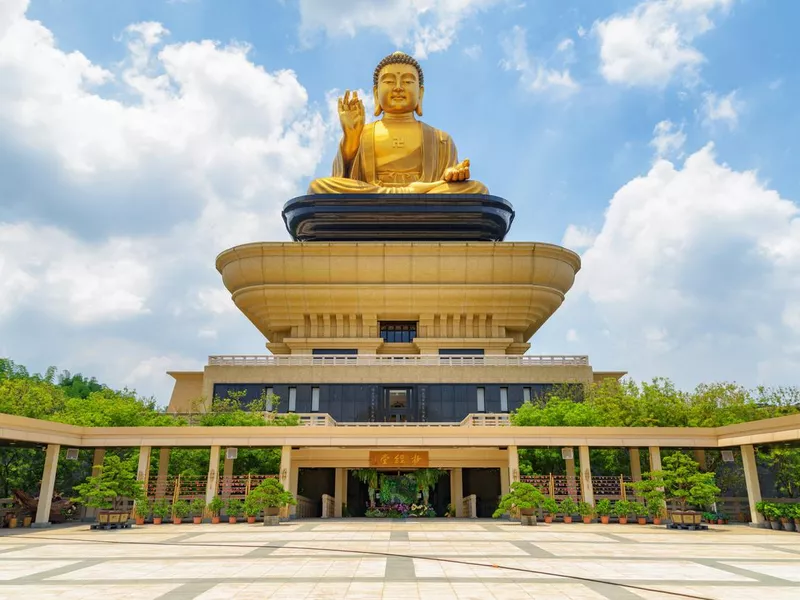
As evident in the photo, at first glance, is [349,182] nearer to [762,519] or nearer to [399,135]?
[399,135]

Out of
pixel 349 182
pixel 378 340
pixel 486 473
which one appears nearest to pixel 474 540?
pixel 486 473

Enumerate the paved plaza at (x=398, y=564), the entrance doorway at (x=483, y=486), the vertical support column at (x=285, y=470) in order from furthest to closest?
the entrance doorway at (x=483, y=486), the vertical support column at (x=285, y=470), the paved plaza at (x=398, y=564)

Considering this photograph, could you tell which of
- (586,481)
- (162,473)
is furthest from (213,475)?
(586,481)

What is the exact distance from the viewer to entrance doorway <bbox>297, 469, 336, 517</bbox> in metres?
33.7

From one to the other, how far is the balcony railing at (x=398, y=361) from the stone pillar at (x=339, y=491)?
8.57 metres

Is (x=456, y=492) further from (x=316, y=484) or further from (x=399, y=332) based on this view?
(x=399, y=332)

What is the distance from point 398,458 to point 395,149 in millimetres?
34261

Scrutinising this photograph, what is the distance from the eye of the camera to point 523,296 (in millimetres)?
47406

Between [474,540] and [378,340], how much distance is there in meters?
29.2

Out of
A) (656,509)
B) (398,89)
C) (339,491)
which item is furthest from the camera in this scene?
(398,89)

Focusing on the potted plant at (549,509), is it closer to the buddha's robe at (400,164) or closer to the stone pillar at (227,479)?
the stone pillar at (227,479)

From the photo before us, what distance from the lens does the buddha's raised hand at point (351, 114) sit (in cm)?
5359

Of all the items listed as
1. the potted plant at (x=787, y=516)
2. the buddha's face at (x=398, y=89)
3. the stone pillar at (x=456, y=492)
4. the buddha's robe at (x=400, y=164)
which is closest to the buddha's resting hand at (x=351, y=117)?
the buddha's robe at (x=400, y=164)

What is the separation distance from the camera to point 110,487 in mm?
23406
